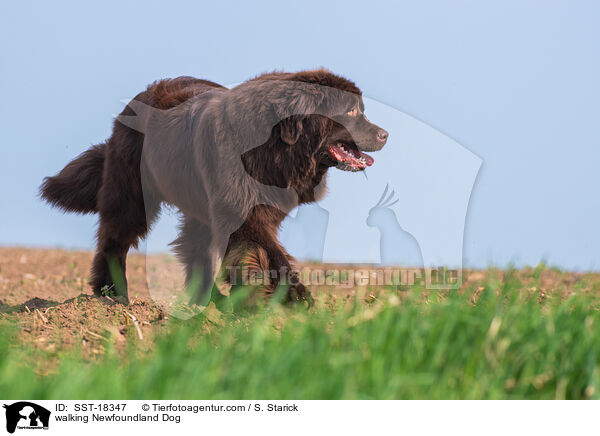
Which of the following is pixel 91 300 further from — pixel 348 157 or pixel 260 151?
pixel 348 157

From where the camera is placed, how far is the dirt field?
12.5 ft

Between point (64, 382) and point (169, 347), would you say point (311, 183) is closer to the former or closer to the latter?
point (169, 347)

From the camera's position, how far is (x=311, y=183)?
15.3 ft

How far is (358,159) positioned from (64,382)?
9.05 ft

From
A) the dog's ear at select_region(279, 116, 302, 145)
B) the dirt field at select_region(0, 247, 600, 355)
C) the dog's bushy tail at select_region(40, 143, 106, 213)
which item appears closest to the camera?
the dirt field at select_region(0, 247, 600, 355)

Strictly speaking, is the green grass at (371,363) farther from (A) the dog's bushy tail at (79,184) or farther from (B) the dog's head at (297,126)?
(A) the dog's bushy tail at (79,184)

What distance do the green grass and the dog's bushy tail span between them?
343 cm

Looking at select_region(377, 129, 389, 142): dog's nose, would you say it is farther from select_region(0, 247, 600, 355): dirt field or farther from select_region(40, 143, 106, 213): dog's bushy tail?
select_region(40, 143, 106, 213): dog's bushy tail
